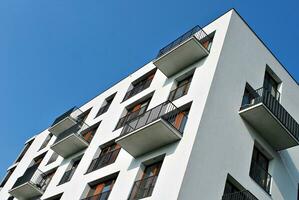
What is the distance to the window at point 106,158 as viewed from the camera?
20.8 meters

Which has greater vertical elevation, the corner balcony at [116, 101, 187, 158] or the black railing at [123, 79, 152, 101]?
the black railing at [123, 79, 152, 101]

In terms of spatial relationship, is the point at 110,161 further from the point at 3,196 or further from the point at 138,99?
the point at 3,196

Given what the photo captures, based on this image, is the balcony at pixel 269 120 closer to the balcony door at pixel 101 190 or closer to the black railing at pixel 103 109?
the balcony door at pixel 101 190

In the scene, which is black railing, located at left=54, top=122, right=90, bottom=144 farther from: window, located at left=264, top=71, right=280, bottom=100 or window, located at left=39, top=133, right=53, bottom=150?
window, located at left=264, top=71, right=280, bottom=100

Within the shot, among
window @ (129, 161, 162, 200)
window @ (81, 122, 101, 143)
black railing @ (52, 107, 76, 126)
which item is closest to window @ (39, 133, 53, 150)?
black railing @ (52, 107, 76, 126)

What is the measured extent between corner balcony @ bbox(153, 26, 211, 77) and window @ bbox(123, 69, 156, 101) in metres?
2.94

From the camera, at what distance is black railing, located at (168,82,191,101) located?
20.0 meters

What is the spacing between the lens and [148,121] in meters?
18.5

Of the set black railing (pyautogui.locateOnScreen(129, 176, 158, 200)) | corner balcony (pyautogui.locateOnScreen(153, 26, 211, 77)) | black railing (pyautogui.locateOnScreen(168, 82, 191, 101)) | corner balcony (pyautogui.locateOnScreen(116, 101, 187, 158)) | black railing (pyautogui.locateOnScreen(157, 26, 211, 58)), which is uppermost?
black railing (pyautogui.locateOnScreen(157, 26, 211, 58))

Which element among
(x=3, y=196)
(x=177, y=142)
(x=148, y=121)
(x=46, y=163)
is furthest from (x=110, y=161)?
(x=3, y=196)

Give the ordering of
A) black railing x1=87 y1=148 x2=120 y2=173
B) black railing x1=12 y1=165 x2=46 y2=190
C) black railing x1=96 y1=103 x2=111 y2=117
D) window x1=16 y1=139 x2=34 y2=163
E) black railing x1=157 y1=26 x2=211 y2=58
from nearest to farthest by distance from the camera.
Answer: black railing x1=87 y1=148 x2=120 y2=173 → black railing x1=157 y1=26 x2=211 y2=58 → black railing x1=12 y1=165 x2=46 y2=190 → black railing x1=96 y1=103 x2=111 y2=117 → window x1=16 y1=139 x2=34 y2=163

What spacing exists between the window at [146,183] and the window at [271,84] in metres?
8.21

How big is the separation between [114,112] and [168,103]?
7195 mm

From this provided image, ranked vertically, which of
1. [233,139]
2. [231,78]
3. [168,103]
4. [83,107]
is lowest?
[233,139]
